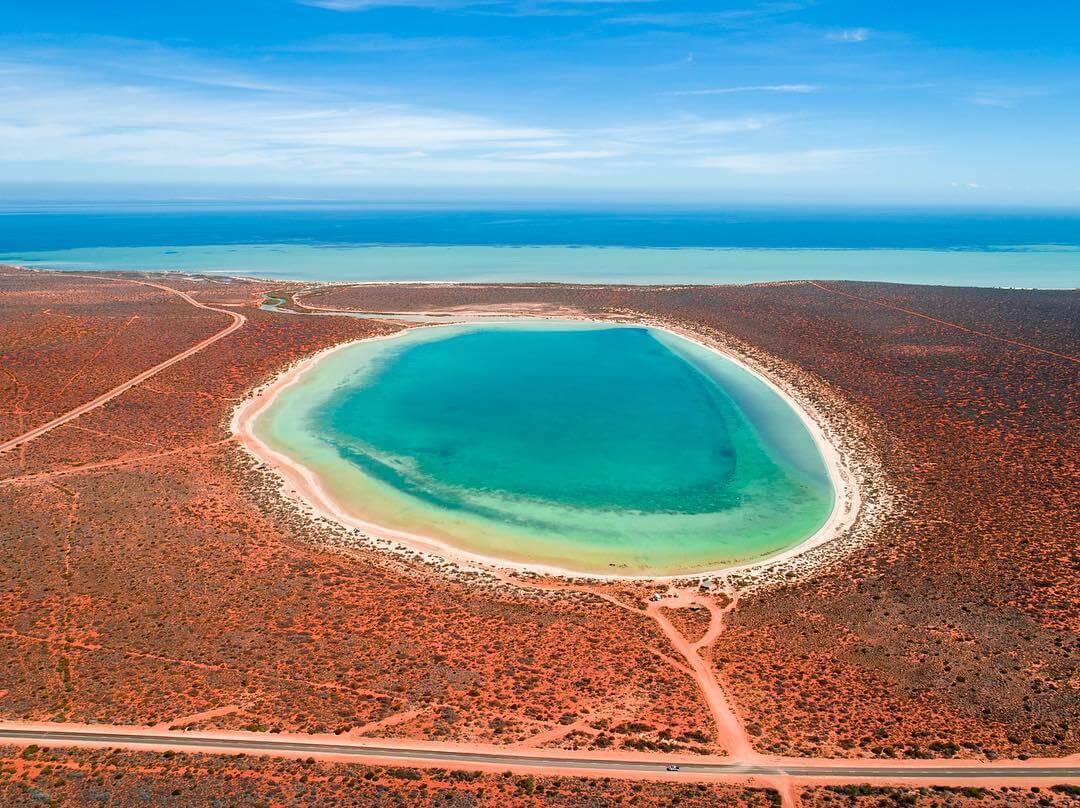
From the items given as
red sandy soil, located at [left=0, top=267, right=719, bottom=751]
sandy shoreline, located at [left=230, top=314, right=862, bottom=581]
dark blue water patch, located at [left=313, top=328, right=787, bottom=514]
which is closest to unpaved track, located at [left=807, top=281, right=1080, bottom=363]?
sandy shoreline, located at [left=230, top=314, right=862, bottom=581]

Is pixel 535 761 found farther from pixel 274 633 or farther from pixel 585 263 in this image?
pixel 585 263

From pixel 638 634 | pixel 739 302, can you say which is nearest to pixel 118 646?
pixel 638 634

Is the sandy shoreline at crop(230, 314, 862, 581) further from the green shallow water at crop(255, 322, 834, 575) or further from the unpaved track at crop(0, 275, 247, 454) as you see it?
the unpaved track at crop(0, 275, 247, 454)

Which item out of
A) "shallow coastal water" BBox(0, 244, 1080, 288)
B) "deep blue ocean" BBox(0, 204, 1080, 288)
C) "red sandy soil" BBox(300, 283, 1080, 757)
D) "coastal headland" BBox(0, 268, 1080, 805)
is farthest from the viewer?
"deep blue ocean" BBox(0, 204, 1080, 288)

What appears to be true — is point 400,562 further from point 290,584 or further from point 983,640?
point 983,640

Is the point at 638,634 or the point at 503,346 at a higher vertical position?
the point at 503,346

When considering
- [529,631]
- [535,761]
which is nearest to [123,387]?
[529,631]
